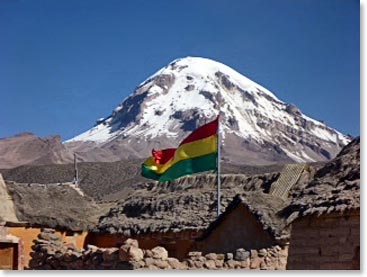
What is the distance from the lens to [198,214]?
957cm

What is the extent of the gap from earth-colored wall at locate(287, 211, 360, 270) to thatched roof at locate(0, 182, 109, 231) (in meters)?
3.51

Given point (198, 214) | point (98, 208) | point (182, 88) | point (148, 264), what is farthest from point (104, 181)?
point (148, 264)

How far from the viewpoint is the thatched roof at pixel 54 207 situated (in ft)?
30.3

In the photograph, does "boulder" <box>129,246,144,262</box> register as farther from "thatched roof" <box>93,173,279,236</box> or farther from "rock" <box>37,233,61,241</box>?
"thatched roof" <box>93,173,279,236</box>

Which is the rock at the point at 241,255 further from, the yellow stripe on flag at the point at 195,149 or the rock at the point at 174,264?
the yellow stripe on flag at the point at 195,149

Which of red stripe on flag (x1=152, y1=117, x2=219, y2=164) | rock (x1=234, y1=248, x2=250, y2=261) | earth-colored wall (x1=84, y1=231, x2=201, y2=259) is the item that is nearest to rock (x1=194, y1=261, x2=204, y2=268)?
rock (x1=234, y1=248, x2=250, y2=261)

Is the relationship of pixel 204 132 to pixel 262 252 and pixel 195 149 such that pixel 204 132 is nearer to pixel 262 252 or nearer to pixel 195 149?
pixel 195 149

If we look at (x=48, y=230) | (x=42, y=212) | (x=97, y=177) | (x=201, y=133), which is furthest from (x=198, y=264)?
(x=97, y=177)

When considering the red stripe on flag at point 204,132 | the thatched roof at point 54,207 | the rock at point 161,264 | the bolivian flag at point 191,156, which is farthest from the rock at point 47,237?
the rock at point 161,264

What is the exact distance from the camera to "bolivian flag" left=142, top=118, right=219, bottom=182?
6.94 meters

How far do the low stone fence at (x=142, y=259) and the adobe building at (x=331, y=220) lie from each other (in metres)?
0.17

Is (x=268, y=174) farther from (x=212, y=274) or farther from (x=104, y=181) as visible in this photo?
(x=104, y=181)

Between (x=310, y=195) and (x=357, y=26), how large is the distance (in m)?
1.51

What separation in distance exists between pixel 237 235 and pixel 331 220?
1.06 metres
